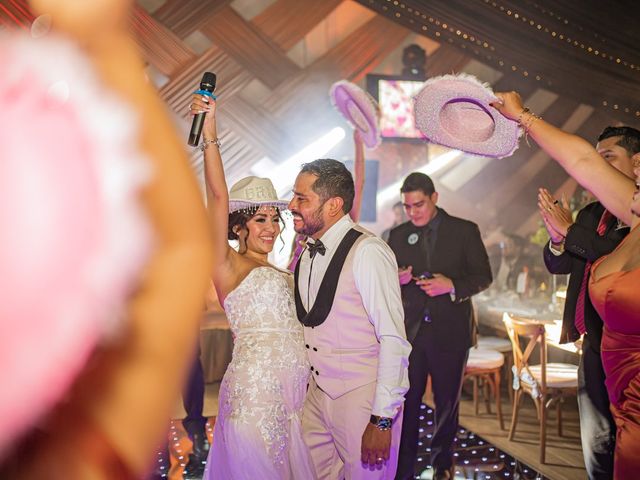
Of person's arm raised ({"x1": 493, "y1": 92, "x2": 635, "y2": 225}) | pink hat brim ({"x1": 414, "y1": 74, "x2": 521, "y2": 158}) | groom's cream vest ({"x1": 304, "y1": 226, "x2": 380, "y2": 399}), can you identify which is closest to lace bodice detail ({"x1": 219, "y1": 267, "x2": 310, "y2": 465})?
groom's cream vest ({"x1": 304, "y1": 226, "x2": 380, "y2": 399})

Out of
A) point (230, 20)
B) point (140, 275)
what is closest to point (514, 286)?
point (230, 20)

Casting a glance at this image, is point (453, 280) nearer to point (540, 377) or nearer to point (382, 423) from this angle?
point (540, 377)

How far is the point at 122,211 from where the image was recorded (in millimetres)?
299

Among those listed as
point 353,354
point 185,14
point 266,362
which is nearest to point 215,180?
point 266,362

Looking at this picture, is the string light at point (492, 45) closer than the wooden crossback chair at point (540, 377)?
Yes

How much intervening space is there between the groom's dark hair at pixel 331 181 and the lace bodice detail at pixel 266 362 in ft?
1.20

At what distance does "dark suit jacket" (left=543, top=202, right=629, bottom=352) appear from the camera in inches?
89.5

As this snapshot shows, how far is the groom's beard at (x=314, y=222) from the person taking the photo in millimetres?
2268

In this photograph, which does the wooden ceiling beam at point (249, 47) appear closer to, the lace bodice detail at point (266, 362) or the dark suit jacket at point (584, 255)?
the dark suit jacket at point (584, 255)

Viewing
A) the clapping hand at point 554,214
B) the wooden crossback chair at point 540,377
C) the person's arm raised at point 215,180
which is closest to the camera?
the person's arm raised at point 215,180

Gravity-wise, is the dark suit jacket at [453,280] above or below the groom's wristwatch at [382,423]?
above

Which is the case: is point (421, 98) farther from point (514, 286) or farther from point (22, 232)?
point (514, 286)

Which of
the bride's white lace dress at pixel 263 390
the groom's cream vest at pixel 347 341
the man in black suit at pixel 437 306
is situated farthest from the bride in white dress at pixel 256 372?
the man in black suit at pixel 437 306

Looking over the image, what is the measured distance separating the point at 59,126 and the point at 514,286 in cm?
633
